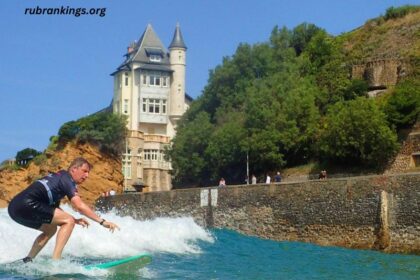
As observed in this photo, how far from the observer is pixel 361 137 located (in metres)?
42.5

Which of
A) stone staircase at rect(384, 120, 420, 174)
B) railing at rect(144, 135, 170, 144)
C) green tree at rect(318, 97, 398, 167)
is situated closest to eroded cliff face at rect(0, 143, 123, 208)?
railing at rect(144, 135, 170, 144)

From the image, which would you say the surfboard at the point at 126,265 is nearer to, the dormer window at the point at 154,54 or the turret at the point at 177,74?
the turret at the point at 177,74

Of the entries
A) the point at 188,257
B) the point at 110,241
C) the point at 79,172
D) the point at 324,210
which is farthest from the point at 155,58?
the point at 79,172

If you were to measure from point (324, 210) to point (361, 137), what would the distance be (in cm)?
1515

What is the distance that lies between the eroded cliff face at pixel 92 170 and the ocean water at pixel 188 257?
43.6 meters

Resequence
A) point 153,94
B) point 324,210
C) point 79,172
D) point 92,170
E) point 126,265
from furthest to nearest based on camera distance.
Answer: point 153,94 < point 92,170 < point 324,210 < point 126,265 < point 79,172

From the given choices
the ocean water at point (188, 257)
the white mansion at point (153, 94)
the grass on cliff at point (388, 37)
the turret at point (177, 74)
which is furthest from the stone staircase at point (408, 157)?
the turret at point (177, 74)

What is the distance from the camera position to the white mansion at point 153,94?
7650cm

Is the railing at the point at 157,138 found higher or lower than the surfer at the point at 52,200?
higher

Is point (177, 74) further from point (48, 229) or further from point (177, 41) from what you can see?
point (48, 229)

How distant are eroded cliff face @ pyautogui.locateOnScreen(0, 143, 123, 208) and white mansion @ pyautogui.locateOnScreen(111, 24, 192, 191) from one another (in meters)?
5.26

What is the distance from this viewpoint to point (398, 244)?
25266 millimetres

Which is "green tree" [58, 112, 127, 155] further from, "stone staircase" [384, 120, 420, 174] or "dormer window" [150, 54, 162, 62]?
"stone staircase" [384, 120, 420, 174]

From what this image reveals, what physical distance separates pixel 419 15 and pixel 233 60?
13.5 m
